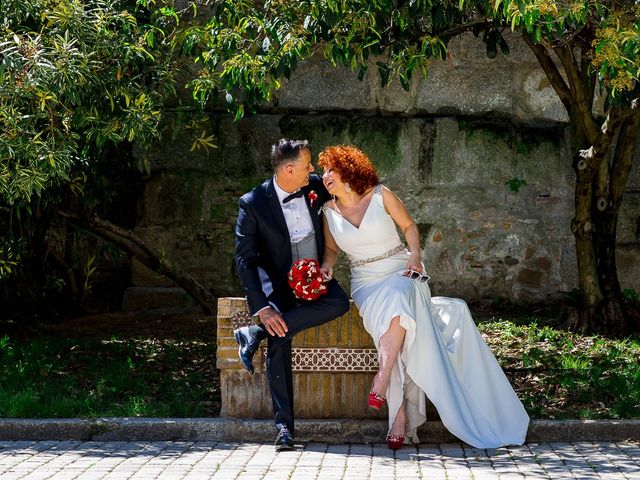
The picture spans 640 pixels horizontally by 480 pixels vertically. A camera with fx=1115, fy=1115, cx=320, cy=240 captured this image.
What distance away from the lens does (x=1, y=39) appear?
23.4 ft

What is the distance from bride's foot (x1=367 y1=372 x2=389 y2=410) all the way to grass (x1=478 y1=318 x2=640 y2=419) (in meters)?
1.18

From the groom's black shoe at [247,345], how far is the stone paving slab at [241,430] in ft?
1.28

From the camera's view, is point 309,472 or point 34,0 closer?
point 309,472

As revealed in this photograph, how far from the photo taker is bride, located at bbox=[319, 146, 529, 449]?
6509 mm

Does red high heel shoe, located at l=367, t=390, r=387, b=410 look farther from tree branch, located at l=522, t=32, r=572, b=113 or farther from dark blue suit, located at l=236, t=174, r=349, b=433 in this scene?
tree branch, located at l=522, t=32, r=572, b=113

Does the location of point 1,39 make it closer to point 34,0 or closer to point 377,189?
point 34,0

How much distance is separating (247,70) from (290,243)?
1.39 metres

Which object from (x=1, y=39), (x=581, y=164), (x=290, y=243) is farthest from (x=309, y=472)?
(x=581, y=164)

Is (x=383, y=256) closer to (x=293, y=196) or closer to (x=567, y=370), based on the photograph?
(x=293, y=196)

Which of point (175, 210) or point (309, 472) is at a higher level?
point (175, 210)

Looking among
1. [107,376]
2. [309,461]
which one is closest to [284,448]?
[309,461]

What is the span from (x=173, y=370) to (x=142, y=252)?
186 cm

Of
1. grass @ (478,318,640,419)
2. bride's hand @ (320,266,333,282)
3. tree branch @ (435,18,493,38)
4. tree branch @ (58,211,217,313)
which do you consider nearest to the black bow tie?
bride's hand @ (320,266,333,282)

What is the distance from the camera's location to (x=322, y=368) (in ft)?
22.6
